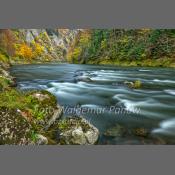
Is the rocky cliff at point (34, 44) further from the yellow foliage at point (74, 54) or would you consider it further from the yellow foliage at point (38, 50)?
the yellow foliage at point (74, 54)

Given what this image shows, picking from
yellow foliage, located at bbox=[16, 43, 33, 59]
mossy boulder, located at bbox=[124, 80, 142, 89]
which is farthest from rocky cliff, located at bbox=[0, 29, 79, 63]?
mossy boulder, located at bbox=[124, 80, 142, 89]

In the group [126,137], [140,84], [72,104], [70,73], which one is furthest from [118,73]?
[126,137]

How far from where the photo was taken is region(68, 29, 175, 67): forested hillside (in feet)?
23.0

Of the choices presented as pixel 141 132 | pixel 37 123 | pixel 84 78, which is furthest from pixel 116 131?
pixel 84 78

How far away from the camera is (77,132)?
574cm

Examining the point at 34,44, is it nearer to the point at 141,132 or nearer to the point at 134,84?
the point at 134,84

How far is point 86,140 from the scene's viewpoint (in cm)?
569

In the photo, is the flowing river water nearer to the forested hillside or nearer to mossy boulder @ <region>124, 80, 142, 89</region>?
mossy boulder @ <region>124, 80, 142, 89</region>

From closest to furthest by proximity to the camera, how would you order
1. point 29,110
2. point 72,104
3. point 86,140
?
point 86,140 → point 29,110 → point 72,104

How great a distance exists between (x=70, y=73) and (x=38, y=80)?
1.10m

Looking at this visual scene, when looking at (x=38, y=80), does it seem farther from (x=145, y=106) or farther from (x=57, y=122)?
(x=145, y=106)

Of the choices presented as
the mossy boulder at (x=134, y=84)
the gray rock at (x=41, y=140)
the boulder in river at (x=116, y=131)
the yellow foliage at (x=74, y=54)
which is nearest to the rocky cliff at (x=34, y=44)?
the yellow foliage at (x=74, y=54)

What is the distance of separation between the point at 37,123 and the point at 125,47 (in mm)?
3072

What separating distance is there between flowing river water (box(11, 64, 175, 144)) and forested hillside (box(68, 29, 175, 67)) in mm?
243
